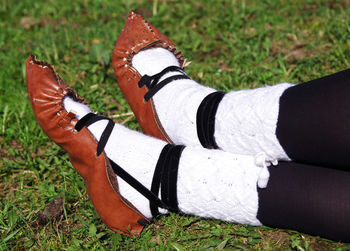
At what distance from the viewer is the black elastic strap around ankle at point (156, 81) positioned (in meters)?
2.21

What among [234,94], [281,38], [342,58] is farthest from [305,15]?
[234,94]

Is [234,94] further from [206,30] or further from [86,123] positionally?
[206,30]

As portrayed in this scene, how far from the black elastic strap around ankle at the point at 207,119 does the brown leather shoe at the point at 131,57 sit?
1.11 ft

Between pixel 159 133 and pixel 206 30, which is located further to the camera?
pixel 206 30

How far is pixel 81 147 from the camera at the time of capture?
1906 mm

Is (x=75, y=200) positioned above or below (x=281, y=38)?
below

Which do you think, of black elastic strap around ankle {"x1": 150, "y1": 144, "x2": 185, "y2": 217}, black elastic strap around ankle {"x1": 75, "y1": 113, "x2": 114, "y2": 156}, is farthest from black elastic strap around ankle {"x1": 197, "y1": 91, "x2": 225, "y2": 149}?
black elastic strap around ankle {"x1": 75, "y1": 113, "x2": 114, "y2": 156}

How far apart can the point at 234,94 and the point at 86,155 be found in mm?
732

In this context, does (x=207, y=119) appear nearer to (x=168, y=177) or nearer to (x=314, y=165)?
(x=168, y=177)

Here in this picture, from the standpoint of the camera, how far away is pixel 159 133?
217 cm

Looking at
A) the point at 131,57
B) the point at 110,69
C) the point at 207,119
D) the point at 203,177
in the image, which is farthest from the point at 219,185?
the point at 110,69

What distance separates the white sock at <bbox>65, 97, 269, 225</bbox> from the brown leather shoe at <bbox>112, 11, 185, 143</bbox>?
314 mm

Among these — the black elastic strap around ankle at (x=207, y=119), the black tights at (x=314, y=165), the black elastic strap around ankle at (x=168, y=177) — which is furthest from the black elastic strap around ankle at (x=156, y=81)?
the black tights at (x=314, y=165)

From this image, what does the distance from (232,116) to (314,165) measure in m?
0.40
